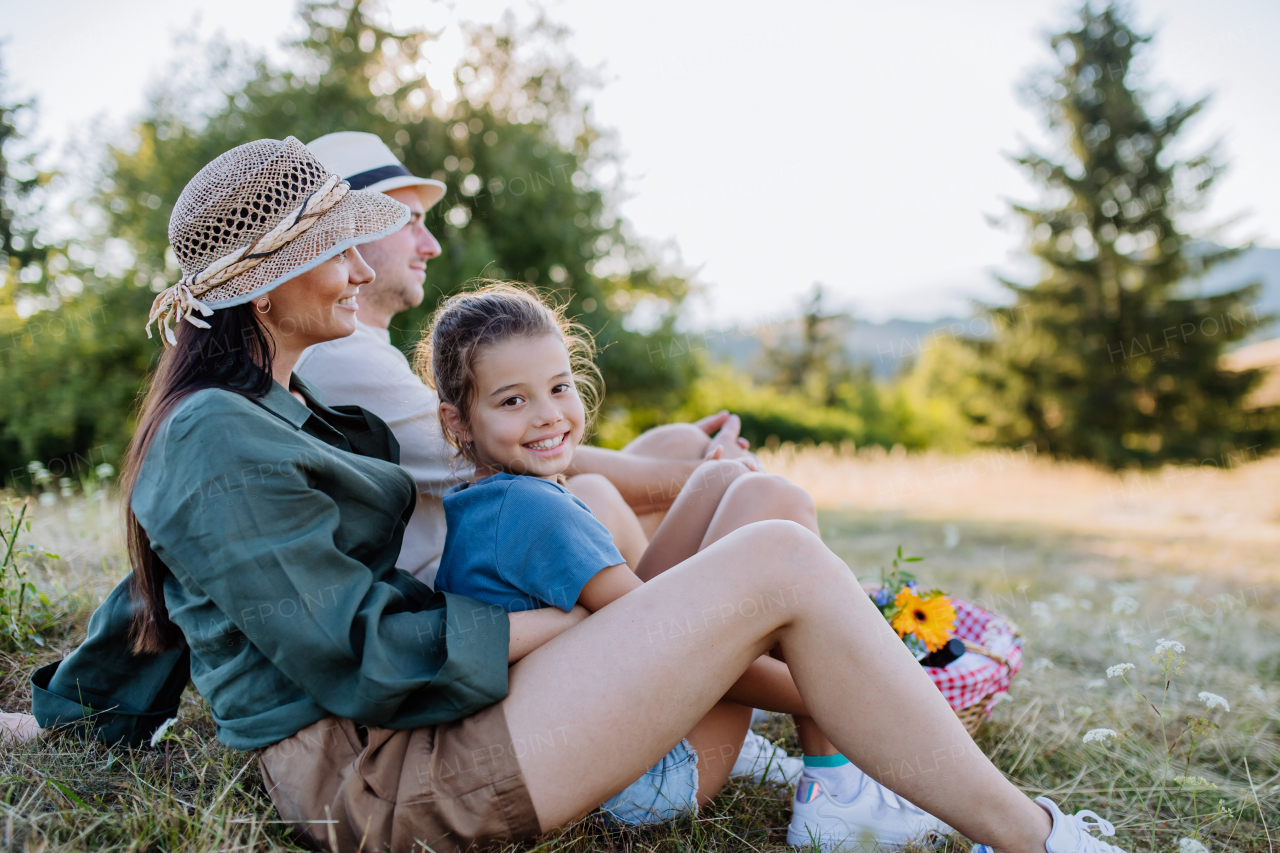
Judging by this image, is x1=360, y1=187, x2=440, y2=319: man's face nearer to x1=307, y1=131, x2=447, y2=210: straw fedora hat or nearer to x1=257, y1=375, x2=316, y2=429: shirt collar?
x1=307, y1=131, x2=447, y2=210: straw fedora hat

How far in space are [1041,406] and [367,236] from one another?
56.0 ft

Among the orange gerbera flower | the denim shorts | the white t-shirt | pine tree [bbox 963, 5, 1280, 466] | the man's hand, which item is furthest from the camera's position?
pine tree [bbox 963, 5, 1280, 466]

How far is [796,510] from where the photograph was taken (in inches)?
72.3

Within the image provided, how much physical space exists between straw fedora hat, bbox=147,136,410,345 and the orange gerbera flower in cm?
159

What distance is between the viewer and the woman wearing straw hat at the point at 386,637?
48.4 inches

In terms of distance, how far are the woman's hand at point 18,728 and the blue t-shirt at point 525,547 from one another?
3.65 ft

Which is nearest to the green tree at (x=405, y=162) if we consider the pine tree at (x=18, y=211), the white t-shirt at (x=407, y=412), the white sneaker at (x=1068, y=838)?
the pine tree at (x=18, y=211)

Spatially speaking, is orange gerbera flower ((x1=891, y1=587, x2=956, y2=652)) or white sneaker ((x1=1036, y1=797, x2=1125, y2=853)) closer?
white sneaker ((x1=1036, y1=797, x2=1125, y2=853))

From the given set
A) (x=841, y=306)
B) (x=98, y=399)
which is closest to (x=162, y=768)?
(x=98, y=399)

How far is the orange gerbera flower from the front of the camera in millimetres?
2018

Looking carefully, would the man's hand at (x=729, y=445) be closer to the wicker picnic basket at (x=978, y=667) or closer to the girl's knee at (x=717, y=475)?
the girl's knee at (x=717, y=475)

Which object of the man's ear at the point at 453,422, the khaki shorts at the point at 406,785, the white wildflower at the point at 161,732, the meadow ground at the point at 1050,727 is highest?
the man's ear at the point at 453,422

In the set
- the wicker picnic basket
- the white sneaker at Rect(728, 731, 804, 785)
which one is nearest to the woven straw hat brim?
the white sneaker at Rect(728, 731, 804, 785)

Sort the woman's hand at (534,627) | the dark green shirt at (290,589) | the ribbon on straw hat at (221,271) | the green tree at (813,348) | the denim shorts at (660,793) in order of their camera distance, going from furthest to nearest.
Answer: the green tree at (813,348)
the denim shorts at (660,793)
the ribbon on straw hat at (221,271)
the woman's hand at (534,627)
the dark green shirt at (290,589)
